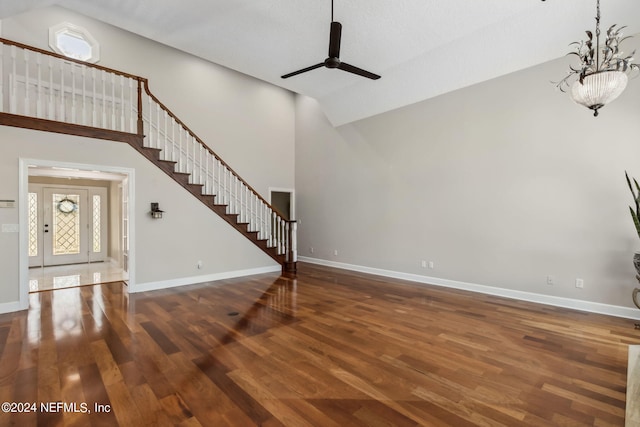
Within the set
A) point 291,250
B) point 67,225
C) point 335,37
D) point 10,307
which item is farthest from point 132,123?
point 67,225

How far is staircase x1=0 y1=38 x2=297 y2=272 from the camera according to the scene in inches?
189

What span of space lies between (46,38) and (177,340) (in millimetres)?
6189

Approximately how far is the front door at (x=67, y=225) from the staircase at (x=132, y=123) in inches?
124

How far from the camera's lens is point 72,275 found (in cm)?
660

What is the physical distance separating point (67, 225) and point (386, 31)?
8915 mm

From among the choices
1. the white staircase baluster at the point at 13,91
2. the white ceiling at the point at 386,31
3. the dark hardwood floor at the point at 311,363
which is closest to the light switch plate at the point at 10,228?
the dark hardwood floor at the point at 311,363

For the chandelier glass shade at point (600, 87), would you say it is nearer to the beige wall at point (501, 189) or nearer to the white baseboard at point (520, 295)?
the beige wall at point (501, 189)

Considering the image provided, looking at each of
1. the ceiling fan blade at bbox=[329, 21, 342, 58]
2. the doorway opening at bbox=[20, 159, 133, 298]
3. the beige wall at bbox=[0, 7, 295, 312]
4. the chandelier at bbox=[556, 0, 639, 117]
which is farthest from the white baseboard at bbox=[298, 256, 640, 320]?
the doorway opening at bbox=[20, 159, 133, 298]

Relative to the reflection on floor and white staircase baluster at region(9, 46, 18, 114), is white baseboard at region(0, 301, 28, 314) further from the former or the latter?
white staircase baluster at region(9, 46, 18, 114)

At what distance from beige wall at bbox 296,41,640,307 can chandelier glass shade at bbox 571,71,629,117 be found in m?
1.96

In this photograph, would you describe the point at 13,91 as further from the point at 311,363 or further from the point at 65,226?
the point at 311,363

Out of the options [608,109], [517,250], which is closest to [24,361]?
[517,250]

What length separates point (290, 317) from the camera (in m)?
4.07

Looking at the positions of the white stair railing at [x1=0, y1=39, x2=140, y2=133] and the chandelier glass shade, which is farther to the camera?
the white stair railing at [x1=0, y1=39, x2=140, y2=133]
